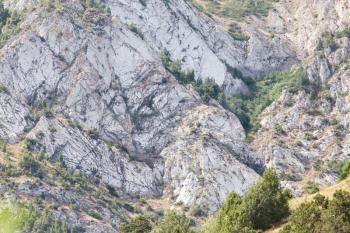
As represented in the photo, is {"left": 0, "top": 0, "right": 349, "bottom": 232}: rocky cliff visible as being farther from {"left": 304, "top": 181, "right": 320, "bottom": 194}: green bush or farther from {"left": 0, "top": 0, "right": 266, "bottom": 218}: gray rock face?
{"left": 304, "top": 181, "right": 320, "bottom": 194}: green bush

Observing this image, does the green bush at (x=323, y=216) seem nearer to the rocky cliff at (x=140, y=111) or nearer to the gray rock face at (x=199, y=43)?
the rocky cliff at (x=140, y=111)

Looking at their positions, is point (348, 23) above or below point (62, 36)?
above

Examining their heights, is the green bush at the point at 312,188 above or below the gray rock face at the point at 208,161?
below

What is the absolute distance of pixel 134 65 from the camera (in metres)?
171

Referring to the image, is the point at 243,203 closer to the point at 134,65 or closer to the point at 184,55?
the point at 134,65

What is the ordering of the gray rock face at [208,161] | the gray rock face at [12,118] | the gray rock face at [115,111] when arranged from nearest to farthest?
1. the gray rock face at [208,161]
2. the gray rock face at [12,118]
3. the gray rock face at [115,111]

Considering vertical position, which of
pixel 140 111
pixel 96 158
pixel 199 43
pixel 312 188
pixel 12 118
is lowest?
pixel 312 188

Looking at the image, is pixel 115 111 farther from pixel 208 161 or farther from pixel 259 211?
pixel 259 211

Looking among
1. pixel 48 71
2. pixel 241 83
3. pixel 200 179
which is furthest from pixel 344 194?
pixel 241 83

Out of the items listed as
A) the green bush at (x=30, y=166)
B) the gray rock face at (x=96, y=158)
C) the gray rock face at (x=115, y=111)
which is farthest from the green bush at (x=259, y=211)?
the gray rock face at (x=96, y=158)

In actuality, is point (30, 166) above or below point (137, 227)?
above


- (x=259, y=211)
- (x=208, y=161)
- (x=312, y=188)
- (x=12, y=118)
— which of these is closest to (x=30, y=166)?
(x=12, y=118)

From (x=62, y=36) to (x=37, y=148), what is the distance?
34.5 meters

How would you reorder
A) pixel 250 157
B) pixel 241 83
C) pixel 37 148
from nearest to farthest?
pixel 37 148
pixel 250 157
pixel 241 83
